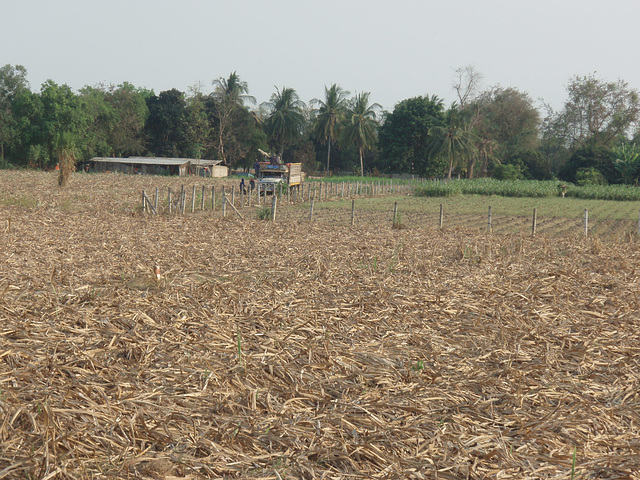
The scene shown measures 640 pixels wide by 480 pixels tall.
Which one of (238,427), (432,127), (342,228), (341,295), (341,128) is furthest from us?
(341,128)

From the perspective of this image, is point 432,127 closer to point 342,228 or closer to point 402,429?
point 342,228

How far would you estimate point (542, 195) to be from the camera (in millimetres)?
44969

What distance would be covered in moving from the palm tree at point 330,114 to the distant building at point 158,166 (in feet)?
44.4

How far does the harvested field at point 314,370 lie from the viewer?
11.6ft

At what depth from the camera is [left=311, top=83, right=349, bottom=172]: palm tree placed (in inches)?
2581

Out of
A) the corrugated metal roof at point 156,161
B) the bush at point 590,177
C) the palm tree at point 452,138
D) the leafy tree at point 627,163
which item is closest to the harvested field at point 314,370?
the bush at point 590,177

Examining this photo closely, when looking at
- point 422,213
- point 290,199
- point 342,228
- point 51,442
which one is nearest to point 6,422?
point 51,442

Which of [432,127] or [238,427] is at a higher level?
[432,127]

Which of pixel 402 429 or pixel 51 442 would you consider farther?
pixel 402 429

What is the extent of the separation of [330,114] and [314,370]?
62.9 metres

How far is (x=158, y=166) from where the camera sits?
5819 cm

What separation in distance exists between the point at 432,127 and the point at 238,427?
5847 centimetres

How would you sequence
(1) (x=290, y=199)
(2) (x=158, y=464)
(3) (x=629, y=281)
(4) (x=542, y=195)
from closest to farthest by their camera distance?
(2) (x=158, y=464)
(3) (x=629, y=281)
(1) (x=290, y=199)
(4) (x=542, y=195)

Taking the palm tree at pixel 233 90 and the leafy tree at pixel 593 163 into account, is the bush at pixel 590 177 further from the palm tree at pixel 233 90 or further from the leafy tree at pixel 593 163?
the palm tree at pixel 233 90
